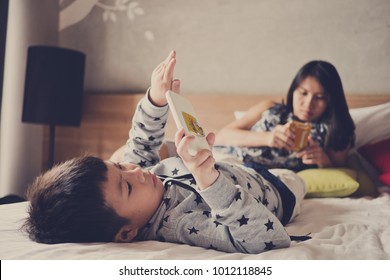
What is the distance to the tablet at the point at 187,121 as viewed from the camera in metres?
0.55

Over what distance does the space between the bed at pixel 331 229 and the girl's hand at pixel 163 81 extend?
32 centimetres

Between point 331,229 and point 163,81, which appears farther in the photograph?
point 163,81

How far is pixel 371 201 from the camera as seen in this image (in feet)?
3.25

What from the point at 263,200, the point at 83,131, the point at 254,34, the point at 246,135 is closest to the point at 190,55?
the point at 254,34

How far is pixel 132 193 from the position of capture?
641 millimetres

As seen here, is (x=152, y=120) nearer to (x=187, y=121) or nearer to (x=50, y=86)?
(x=187, y=121)

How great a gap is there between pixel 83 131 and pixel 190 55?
2.01ft

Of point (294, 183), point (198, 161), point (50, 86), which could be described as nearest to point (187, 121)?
point (198, 161)

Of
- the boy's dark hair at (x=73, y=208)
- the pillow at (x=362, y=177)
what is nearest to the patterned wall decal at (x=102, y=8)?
the pillow at (x=362, y=177)

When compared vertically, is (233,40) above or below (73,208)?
above

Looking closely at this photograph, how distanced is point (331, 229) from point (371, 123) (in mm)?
651

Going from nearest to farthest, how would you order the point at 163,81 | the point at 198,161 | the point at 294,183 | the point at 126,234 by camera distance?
the point at 198,161
the point at 126,234
the point at 163,81
the point at 294,183

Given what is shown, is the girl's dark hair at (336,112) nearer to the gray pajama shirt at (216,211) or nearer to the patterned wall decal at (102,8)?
the gray pajama shirt at (216,211)

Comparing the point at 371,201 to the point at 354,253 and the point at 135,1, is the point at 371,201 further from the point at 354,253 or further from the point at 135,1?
the point at 135,1
